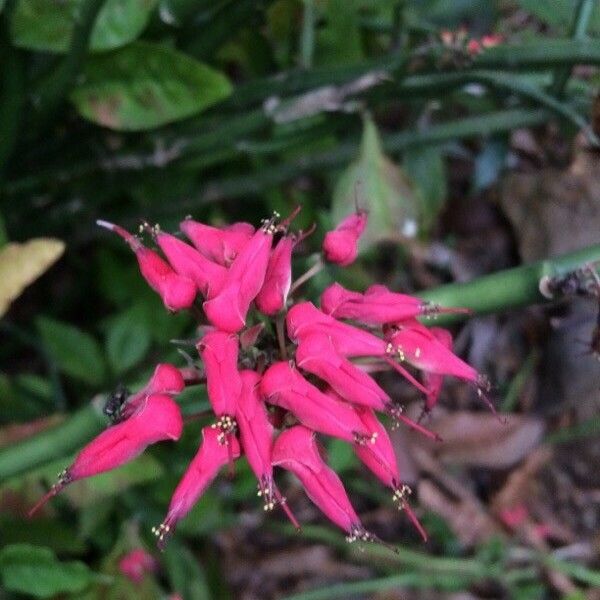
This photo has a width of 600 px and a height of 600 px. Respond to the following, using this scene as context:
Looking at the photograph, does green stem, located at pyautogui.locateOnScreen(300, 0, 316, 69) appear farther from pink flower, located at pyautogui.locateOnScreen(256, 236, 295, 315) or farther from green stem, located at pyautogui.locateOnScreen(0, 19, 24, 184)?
pink flower, located at pyautogui.locateOnScreen(256, 236, 295, 315)

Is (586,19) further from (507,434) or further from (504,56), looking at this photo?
(507,434)

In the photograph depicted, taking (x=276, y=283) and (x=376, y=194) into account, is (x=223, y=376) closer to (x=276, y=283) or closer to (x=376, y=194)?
(x=276, y=283)

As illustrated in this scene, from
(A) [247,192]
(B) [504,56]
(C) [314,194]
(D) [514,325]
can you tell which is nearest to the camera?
(B) [504,56]

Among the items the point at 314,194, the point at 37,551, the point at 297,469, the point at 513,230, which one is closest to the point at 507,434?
the point at 513,230

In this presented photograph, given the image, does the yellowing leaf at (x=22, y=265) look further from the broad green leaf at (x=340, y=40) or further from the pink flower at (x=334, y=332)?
the broad green leaf at (x=340, y=40)

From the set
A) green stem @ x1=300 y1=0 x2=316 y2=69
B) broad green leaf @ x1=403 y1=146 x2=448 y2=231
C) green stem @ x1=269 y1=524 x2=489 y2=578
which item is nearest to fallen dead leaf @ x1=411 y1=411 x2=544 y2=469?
green stem @ x1=269 y1=524 x2=489 y2=578

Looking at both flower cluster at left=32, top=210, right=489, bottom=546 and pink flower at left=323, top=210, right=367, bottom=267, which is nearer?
flower cluster at left=32, top=210, right=489, bottom=546

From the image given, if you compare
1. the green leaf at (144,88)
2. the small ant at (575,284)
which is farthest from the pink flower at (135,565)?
the small ant at (575,284)
